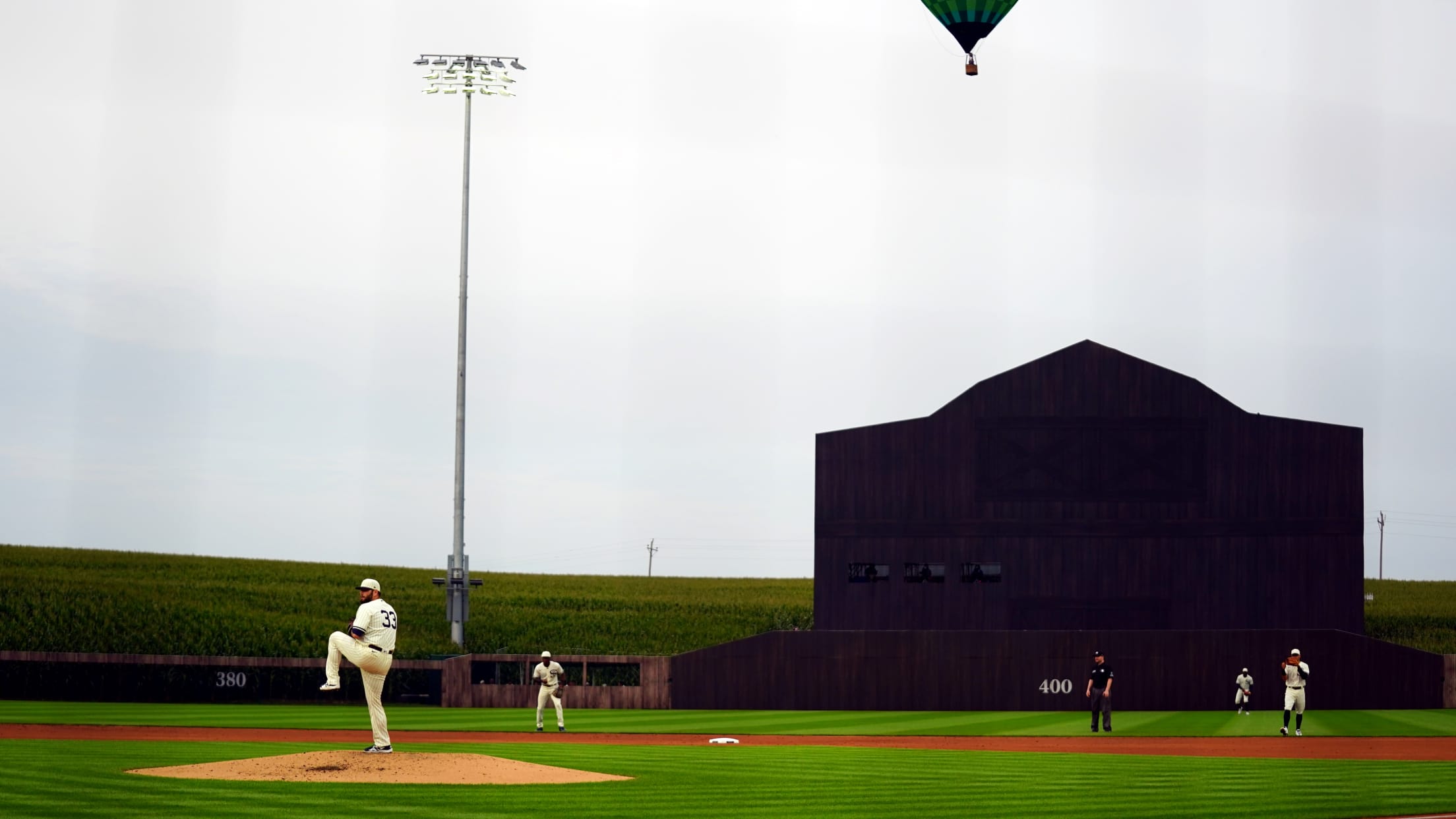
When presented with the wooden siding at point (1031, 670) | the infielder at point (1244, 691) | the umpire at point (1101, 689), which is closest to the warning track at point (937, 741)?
the umpire at point (1101, 689)

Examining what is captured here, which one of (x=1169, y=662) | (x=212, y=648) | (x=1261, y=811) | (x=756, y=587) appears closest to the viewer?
(x=1261, y=811)

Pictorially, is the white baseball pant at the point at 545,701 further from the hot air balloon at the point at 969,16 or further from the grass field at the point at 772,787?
the hot air balloon at the point at 969,16

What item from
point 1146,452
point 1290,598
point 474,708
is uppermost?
point 1146,452

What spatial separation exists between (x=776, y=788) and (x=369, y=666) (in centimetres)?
450

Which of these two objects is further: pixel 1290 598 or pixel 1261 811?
pixel 1290 598

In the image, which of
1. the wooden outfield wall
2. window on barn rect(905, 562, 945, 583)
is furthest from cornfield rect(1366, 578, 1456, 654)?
window on barn rect(905, 562, 945, 583)

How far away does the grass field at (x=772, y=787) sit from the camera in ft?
46.4

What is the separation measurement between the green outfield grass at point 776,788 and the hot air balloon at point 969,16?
1969 centimetres

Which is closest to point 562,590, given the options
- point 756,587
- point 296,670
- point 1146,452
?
point 756,587

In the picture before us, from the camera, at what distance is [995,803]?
52.1 feet

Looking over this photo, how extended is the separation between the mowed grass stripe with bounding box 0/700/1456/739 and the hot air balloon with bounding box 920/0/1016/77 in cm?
1524

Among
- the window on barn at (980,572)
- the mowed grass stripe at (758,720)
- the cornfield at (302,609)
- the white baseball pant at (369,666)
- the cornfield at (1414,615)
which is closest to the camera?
the white baseball pant at (369,666)

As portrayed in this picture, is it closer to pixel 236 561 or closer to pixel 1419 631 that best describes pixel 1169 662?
pixel 1419 631

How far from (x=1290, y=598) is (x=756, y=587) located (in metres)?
55.0
